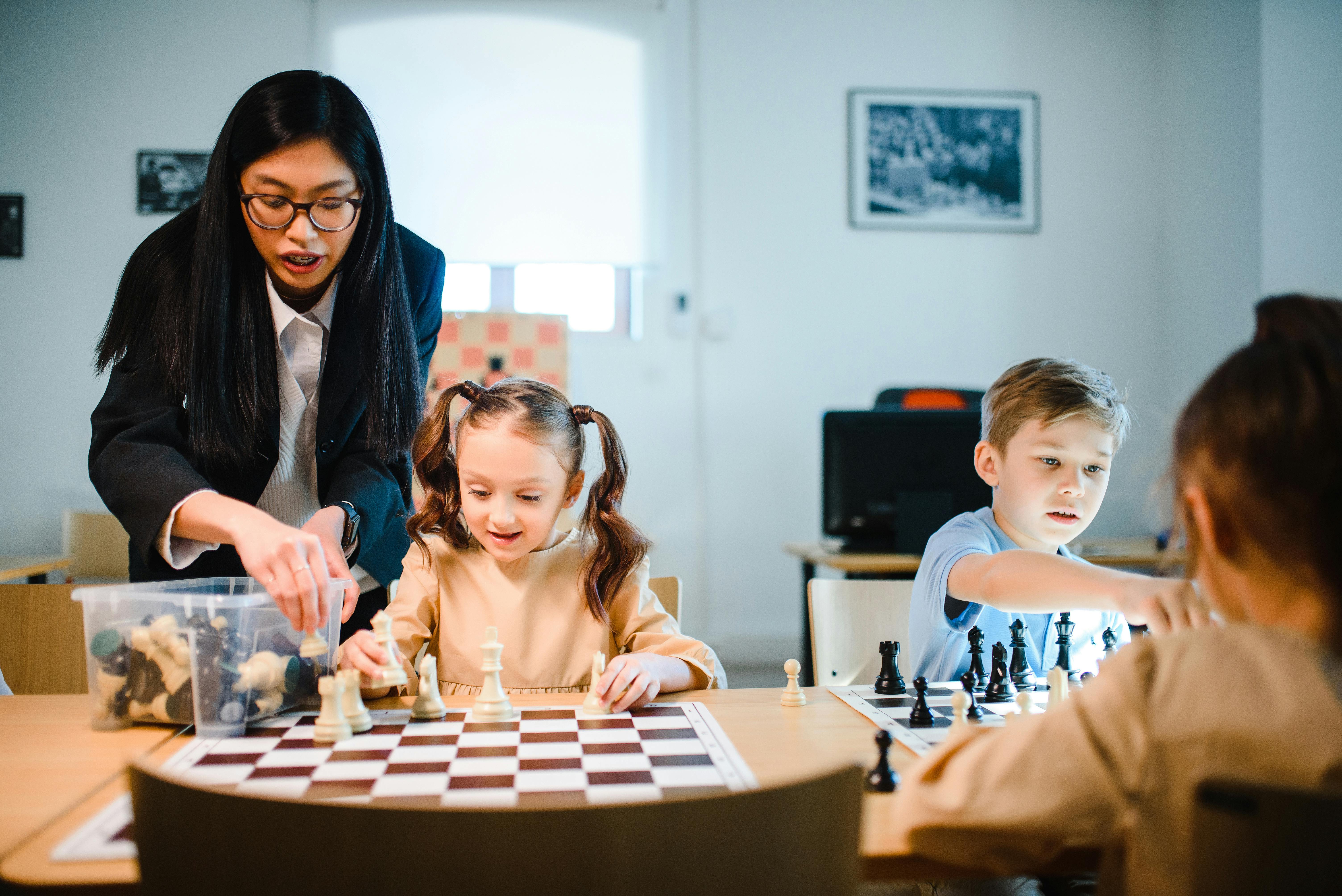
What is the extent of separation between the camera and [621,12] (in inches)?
187

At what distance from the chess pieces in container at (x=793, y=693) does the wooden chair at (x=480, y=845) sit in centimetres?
74

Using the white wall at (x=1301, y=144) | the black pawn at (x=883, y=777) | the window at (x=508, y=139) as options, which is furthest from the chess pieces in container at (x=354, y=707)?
the white wall at (x=1301, y=144)

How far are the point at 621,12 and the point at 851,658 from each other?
3.85 meters

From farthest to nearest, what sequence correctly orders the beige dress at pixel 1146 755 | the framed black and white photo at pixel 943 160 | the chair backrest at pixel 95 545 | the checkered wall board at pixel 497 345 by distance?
the framed black and white photo at pixel 943 160 < the checkered wall board at pixel 497 345 < the chair backrest at pixel 95 545 < the beige dress at pixel 1146 755

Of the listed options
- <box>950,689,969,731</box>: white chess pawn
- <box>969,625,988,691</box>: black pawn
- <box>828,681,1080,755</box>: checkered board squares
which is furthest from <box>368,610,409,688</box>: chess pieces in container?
<box>969,625,988,691</box>: black pawn

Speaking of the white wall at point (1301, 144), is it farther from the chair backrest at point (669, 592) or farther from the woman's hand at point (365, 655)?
the woman's hand at point (365, 655)

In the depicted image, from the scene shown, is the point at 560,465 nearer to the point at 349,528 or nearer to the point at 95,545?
the point at 349,528

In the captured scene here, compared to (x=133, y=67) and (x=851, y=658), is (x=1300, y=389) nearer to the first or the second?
(x=851, y=658)

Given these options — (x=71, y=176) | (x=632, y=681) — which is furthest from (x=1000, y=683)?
(x=71, y=176)

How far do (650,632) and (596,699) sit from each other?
0.37 metres

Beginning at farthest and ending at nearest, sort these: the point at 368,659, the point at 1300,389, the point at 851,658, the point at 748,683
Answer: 1. the point at 748,683
2. the point at 851,658
3. the point at 368,659
4. the point at 1300,389

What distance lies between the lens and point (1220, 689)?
751 millimetres

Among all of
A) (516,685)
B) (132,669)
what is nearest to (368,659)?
(132,669)

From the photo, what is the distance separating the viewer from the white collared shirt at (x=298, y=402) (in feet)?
5.72
